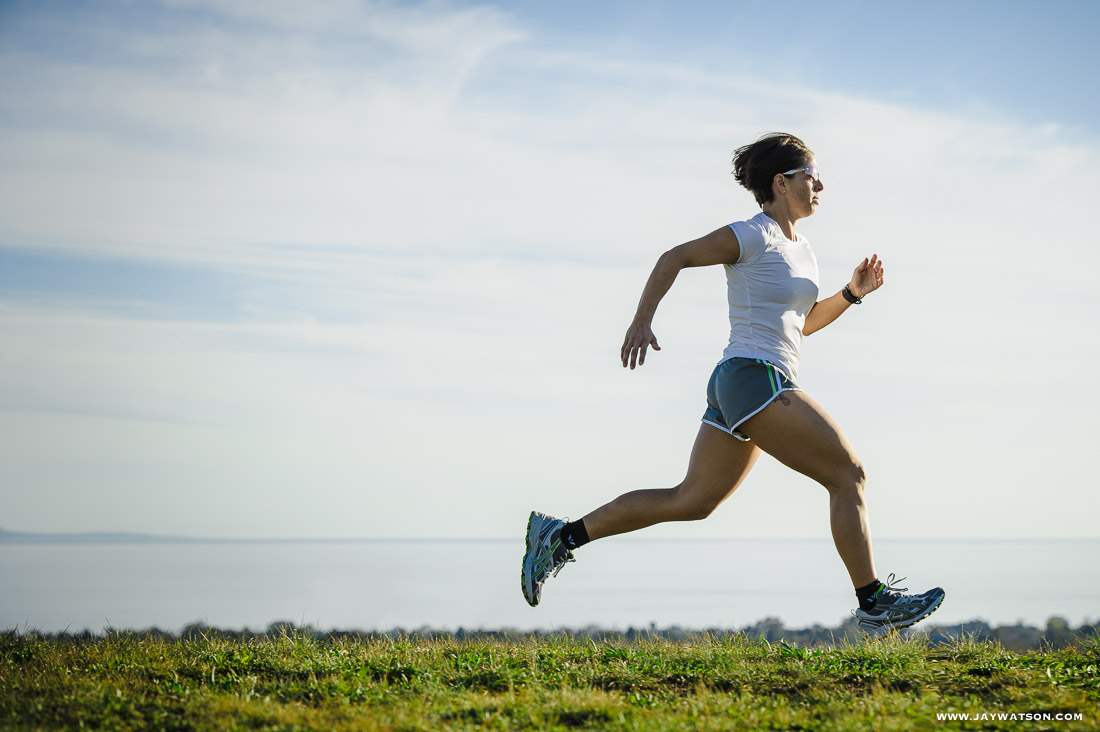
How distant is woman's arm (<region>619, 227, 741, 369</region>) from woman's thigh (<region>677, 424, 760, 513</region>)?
71cm

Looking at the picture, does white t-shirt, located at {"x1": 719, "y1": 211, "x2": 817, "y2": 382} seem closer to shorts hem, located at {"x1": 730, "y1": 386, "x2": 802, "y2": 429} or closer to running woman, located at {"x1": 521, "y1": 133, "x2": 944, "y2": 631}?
running woman, located at {"x1": 521, "y1": 133, "x2": 944, "y2": 631}

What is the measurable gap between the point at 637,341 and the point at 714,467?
34.5 inches

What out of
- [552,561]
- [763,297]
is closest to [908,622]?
[763,297]

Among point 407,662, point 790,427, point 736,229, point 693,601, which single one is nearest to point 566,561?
point 407,662

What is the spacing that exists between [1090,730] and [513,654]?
111 inches

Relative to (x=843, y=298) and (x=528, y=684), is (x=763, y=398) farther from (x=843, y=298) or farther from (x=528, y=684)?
(x=528, y=684)

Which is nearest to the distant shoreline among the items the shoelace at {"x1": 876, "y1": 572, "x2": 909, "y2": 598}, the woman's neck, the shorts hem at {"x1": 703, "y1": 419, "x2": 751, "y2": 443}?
the shoelace at {"x1": 876, "y1": 572, "x2": 909, "y2": 598}

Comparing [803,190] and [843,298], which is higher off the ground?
[803,190]

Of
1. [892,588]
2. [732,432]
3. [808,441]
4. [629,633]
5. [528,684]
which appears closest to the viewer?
[528,684]

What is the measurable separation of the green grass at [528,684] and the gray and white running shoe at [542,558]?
1.05ft

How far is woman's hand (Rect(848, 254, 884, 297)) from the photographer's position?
6195 millimetres

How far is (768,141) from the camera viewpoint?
584cm

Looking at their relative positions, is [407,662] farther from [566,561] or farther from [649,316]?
[649,316]

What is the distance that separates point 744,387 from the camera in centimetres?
→ 518
